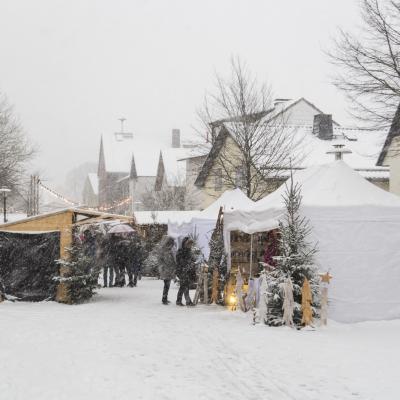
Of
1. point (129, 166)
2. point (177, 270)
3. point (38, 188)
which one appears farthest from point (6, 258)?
point (129, 166)

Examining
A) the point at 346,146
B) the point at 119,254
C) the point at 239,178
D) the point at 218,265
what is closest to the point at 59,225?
the point at 119,254

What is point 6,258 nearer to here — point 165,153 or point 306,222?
point 306,222

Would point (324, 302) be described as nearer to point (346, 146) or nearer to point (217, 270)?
point (217, 270)

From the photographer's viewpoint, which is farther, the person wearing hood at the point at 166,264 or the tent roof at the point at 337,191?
the person wearing hood at the point at 166,264

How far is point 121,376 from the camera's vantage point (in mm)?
7707

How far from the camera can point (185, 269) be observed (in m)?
14.8

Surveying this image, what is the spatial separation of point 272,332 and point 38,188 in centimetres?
2879

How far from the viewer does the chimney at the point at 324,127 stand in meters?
37.7

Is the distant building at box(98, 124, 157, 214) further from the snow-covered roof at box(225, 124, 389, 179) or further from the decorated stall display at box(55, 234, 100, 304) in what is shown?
the decorated stall display at box(55, 234, 100, 304)

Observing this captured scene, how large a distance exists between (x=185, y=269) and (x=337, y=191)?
4048 millimetres

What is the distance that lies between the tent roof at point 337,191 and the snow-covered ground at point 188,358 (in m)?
2.49

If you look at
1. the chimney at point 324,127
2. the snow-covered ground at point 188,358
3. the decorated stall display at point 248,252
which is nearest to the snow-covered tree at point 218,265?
the decorated stall display at point 248,252

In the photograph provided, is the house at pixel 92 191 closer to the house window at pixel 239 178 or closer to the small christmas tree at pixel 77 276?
the house window at pixel 239 178

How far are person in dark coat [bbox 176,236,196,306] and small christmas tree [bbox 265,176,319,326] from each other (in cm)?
312
